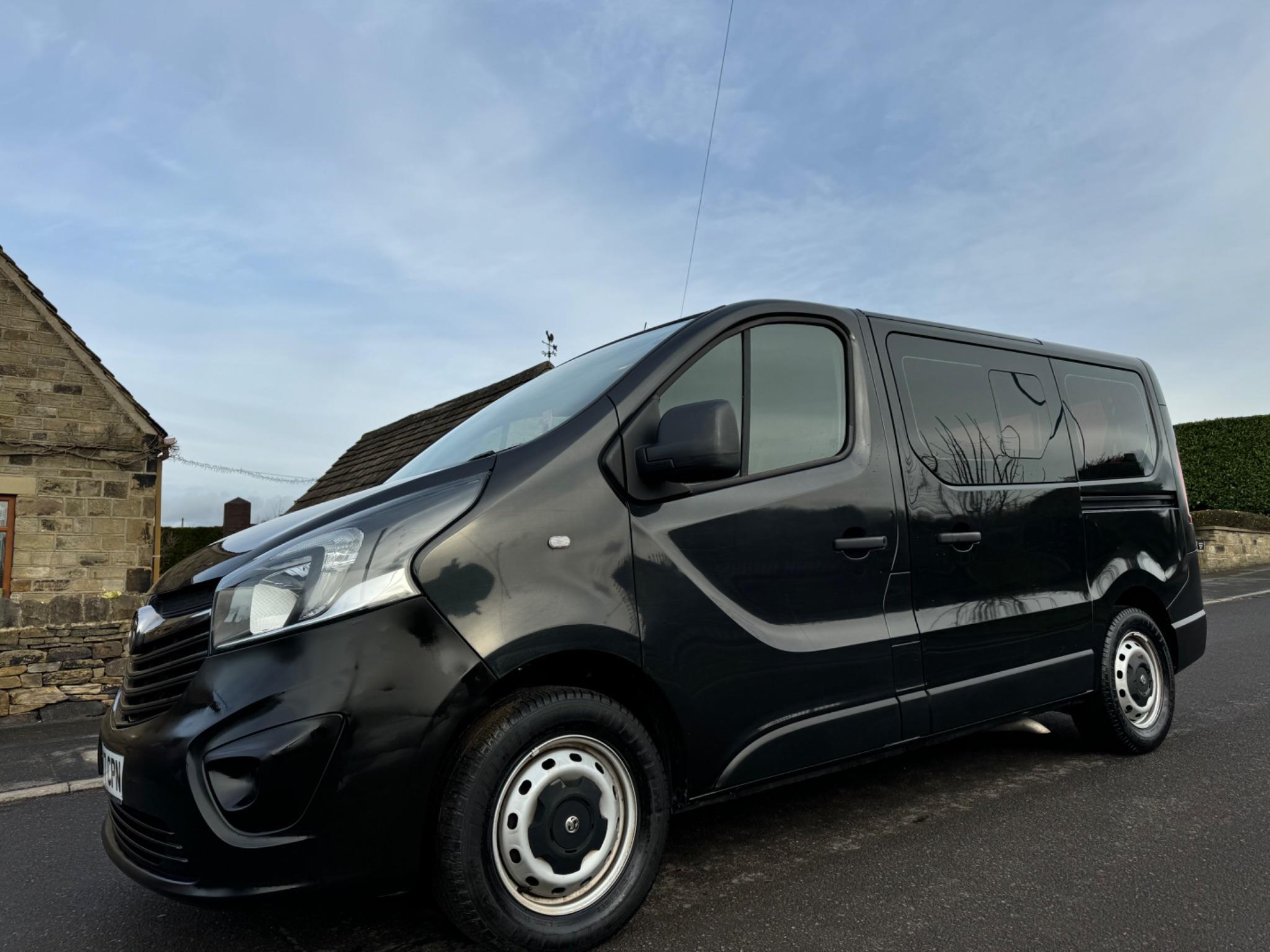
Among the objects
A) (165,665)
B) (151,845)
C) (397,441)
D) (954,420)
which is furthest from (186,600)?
(397,441)

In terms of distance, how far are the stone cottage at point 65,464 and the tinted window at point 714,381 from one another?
12.1 meters

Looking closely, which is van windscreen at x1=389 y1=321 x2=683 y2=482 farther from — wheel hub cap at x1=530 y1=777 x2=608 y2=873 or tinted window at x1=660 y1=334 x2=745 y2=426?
wheel hub cap at x1=530 y1=777 x2=608 y2=873

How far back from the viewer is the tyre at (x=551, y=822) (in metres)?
2.20

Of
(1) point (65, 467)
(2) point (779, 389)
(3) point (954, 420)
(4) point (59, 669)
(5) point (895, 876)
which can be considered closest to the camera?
(5) point (895, 876)

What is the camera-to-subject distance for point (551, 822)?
234 centimetres

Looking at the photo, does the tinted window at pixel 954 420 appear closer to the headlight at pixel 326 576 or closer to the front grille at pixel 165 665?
the headlight at pixel 326 576

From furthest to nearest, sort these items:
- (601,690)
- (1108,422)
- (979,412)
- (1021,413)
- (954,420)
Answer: (1108,422) → (1021,413) → (979,412) → (954,420) → (601,690)

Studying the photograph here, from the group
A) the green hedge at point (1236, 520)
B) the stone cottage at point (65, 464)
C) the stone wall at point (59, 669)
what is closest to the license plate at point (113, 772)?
the stone wall at point (59, 669)

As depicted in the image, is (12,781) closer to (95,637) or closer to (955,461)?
(95,637)

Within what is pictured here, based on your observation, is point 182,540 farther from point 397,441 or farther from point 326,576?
point 326,576

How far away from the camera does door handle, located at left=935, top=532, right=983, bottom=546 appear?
3.38 m

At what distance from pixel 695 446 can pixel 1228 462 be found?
80.3 feet

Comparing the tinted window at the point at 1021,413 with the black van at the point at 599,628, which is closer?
the black van at the point at 599,628

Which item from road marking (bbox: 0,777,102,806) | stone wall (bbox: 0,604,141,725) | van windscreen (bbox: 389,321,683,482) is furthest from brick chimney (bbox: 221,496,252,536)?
van windscreen (bbox: 389,321,683,482)
